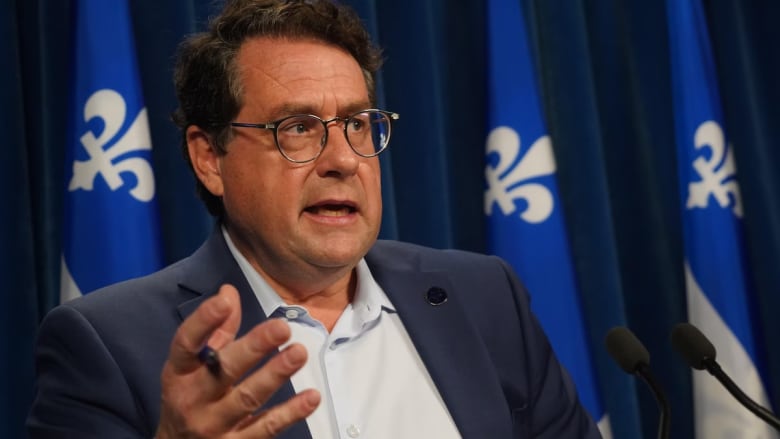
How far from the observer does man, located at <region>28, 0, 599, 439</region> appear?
1756 mm

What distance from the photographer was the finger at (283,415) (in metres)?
1.21

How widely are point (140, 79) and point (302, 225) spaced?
96 centimetres

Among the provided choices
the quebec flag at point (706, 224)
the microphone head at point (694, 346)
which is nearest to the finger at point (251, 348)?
the microphone head at point (694, 346)

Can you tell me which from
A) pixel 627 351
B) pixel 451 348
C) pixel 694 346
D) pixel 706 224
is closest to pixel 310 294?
pixel 451 348

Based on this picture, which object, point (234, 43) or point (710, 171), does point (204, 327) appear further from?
point (710, 171)

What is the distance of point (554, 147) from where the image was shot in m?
3.06

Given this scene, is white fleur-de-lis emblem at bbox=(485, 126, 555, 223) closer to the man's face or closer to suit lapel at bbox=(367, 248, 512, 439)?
suit lapel at bbox=(367, 248, 512, 439)

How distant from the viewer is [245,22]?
2025 millimetres

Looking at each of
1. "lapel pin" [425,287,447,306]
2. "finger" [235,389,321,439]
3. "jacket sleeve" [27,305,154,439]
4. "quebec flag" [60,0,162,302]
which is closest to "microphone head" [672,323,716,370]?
"lapel pin" [425,287,447,306]

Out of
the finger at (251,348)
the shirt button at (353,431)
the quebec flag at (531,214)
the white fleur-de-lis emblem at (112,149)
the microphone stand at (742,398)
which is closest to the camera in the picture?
the finger at (251,348)

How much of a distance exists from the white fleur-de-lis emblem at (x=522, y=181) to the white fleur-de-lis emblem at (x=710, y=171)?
1.63ft

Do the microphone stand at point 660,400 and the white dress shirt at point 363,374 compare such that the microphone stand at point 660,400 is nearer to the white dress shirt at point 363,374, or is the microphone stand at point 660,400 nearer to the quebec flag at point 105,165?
the white dress shirt at point 363,374

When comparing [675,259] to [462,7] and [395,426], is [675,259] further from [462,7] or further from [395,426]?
[395,426]

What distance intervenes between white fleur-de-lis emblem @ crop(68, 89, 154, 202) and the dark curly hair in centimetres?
43
